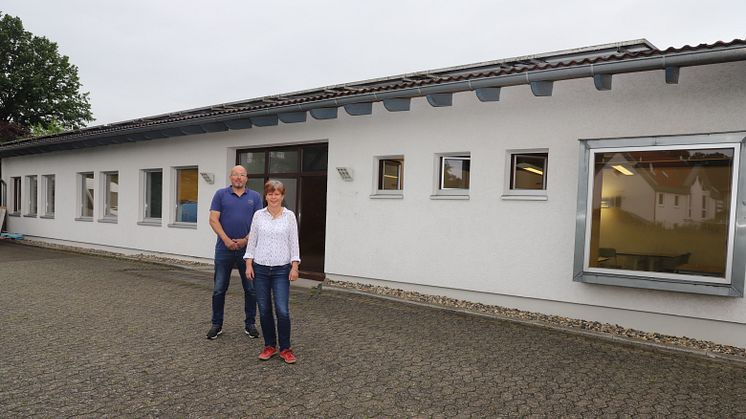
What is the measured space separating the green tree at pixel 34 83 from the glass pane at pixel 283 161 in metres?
25.7

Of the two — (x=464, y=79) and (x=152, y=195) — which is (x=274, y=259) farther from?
(x=152, y=195)

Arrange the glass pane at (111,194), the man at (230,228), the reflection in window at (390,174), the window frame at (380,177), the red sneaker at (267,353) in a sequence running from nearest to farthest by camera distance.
Result: 1. the red sneaker at (267,353)
2. the man at (230,228)
3. the window frame at (380,177)
4. the reflection in window at (390,174)
5. the glass pane at (111,194)

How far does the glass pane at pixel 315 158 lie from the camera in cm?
984

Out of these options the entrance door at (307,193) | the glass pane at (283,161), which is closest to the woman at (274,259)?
the entrance door at (307,193)

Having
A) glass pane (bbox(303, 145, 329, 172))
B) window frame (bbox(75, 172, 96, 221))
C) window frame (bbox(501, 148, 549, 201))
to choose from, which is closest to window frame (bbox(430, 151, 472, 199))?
window frame (bbox(501, 148, 549, 201))

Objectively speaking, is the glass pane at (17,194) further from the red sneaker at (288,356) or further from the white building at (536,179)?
the red sneaker at (288,356)

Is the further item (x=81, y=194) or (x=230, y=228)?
(x=81, y=194)

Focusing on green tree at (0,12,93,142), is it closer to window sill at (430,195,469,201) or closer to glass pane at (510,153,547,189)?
window sill at (430,195,469,201)

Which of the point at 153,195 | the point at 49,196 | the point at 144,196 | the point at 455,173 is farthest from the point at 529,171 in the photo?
the point at 49,196

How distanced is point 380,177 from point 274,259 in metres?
4.64

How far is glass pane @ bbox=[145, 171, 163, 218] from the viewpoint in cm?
1318

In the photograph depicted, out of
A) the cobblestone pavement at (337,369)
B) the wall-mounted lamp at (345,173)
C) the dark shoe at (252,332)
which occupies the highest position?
the wall-mounted lamp at (345,173)

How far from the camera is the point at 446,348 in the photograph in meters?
5.34

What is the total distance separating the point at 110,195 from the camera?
1468 cm
